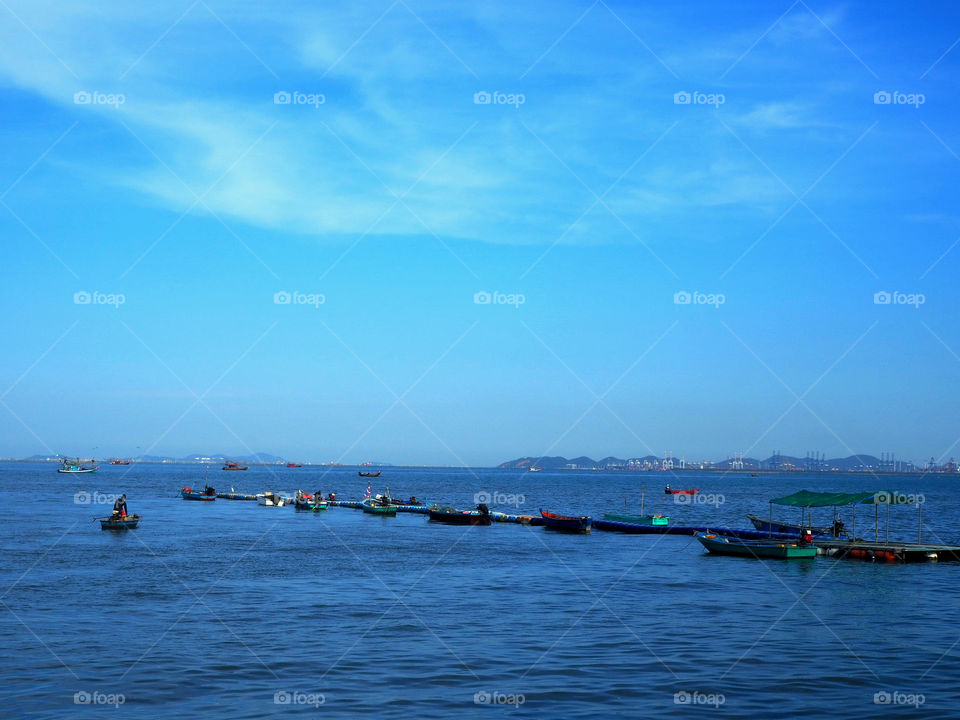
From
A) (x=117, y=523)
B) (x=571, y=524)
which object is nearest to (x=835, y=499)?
(x=571, y=524)

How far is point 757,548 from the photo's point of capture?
50.6 m

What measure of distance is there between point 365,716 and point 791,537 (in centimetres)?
4736

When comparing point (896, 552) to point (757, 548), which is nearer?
point (896, 552)

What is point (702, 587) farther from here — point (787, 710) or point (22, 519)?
point (22, 519)

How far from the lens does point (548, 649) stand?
24.5 metres

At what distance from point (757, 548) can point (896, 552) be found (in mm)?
7747

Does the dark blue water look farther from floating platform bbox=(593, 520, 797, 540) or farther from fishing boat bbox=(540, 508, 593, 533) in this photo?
fishing boat bbox=(540, 508, 593, 533)

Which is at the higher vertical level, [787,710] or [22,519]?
[22,519]

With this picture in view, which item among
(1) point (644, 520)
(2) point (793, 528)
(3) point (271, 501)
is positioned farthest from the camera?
(3) point (271, 501)

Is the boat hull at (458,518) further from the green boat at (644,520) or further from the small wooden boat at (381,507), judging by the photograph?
the green boat at (644,520)

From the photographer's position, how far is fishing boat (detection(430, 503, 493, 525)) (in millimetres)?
73750

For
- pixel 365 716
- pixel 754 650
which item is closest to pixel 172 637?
pixel 365 716

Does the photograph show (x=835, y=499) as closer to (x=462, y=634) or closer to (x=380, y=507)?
(x=462, y=634)

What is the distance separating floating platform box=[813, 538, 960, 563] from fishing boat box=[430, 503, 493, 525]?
3006cm
